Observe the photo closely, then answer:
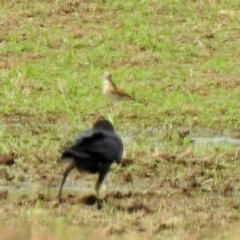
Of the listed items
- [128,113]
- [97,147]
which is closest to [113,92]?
[128,113]

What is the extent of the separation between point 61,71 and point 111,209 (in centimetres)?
566

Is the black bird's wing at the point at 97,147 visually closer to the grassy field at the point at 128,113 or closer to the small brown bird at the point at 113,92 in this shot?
the grassy field at the point at 128,113

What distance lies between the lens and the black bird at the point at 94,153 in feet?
29.8

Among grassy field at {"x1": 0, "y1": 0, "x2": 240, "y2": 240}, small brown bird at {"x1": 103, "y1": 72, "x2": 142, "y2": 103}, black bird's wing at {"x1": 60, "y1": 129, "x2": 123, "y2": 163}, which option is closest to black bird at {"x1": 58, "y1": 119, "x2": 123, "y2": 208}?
black bird's wing at {"x1": 60, "y1": 129, "x2": 123, "y2": 163}

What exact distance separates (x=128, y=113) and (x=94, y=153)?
11.5ft

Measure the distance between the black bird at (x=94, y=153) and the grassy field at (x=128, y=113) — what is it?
225mm

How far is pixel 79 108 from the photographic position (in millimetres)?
12781

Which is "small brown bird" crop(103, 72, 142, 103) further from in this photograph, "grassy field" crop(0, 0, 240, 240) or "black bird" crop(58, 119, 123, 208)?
"black bird" crop(58, 119, 123, 208)

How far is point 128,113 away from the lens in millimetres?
12664

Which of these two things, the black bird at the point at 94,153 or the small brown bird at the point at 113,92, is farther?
the small brown bird at the point at 113,92

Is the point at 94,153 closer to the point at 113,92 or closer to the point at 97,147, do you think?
the point at 97,147

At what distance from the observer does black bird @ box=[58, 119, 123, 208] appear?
357 inches

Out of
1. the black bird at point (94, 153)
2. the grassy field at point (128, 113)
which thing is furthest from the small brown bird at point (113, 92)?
the black bird at point (94, 153)

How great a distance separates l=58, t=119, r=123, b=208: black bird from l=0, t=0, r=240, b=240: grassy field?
22cm
